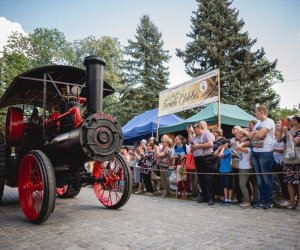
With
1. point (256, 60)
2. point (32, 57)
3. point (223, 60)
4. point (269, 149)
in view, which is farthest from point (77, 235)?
point (32, 57)

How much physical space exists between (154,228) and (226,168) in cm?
283

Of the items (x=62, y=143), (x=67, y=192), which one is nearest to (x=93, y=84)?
(x=62, y=143)

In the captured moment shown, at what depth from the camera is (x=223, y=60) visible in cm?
2114

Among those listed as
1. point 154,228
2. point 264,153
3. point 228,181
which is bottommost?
point 154,228

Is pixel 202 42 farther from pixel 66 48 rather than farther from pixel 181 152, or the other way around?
pixel 66 48

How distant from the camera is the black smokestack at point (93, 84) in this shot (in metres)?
4.58

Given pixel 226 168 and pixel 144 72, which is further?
pixel 144 72

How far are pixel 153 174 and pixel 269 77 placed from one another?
33.7 metres

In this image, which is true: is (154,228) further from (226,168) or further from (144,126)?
(144,126)

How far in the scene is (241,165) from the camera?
19.9 feet

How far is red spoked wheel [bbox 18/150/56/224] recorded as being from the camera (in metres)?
4.10

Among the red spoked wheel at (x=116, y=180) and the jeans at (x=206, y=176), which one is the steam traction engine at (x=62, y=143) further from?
the jeans at (x=206, y=176)

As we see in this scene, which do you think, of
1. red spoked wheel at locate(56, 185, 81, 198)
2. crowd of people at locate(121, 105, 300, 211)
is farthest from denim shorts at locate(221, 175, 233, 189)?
red spoked wheel at locate(56, 185, 81, 198)

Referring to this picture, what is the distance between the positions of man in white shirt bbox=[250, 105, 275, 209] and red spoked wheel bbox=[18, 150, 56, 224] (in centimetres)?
382
